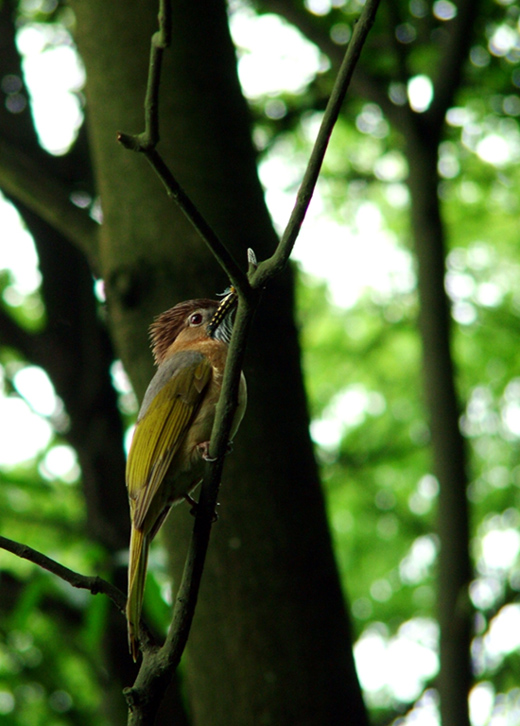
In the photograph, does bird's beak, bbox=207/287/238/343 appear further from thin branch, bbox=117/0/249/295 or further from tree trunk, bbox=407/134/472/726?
tree trunk, bbox=407/134/472/726

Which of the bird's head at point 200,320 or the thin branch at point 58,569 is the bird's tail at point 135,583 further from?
the bird's head at point 200,320

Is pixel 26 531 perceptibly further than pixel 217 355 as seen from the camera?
Yes

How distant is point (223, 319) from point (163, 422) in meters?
0.35

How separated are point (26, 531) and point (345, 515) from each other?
4.58m

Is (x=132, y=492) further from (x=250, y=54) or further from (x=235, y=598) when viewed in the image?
(x=250, y=54)

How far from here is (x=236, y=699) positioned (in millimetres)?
3652

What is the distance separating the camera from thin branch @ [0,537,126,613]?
77.2 inches

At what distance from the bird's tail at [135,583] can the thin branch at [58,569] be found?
75 millimetres

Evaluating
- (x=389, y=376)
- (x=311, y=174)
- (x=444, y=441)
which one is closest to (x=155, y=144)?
(x=311, y=174)

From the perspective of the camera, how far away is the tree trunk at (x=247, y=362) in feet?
12.0

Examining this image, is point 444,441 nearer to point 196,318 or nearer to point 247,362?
point 247,362

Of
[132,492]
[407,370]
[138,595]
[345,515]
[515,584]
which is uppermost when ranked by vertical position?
[407,370]

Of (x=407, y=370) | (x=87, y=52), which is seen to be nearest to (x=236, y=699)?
(x=87, y=52)

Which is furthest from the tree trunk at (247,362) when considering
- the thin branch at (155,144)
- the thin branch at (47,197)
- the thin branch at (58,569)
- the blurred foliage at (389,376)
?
the blurred foliage at (389,376)
